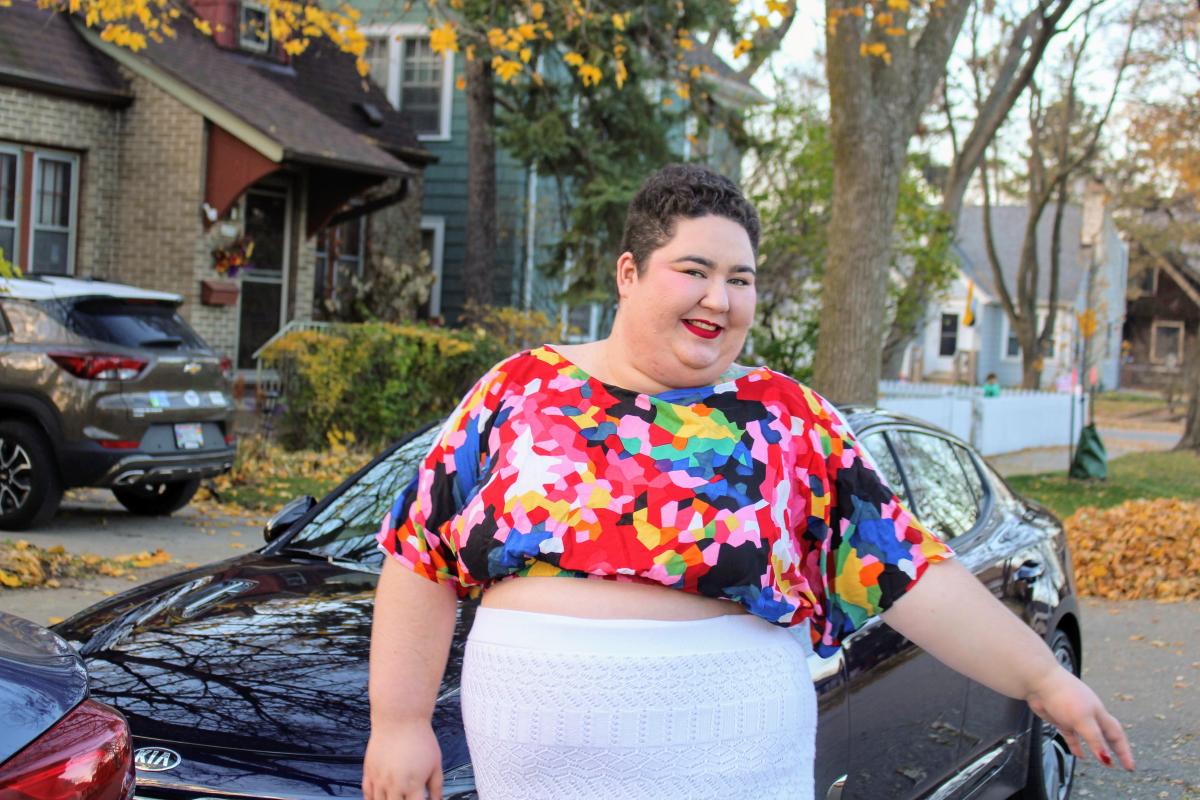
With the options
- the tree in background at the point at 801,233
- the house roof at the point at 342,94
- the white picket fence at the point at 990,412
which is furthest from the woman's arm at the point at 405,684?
the white picket fence at the point at 990,412

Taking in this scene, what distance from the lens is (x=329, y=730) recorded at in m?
3.52

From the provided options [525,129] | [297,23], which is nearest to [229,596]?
[297,23]

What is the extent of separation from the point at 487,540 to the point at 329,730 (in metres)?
1.20

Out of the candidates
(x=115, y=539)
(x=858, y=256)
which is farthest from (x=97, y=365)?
(x=858, y=256)

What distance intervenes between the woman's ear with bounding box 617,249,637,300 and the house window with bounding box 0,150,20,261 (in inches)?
561

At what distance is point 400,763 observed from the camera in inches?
102

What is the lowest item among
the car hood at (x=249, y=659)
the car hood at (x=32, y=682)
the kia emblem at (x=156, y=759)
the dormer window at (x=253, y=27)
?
the kia emblem at (x=156, y=759)

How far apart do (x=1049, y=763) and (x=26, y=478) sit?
7.12 metres

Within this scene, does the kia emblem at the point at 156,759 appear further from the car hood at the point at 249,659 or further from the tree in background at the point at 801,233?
the tree in background at the point at 801,233

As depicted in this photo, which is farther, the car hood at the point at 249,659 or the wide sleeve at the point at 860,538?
the car hood at the point at 249,659

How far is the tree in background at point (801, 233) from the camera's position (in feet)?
61.1

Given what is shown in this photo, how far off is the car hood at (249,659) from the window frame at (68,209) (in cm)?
1228

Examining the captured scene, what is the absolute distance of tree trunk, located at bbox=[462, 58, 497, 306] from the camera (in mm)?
20234

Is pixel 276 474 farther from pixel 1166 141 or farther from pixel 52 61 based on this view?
pixel 1166 141
